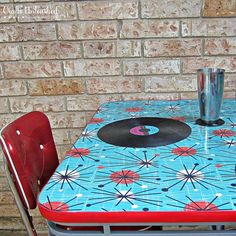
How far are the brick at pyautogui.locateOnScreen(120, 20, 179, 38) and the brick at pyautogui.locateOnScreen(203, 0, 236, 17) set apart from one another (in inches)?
6.1

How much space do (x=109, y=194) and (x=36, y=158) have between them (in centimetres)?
47

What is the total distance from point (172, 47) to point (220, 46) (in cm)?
23

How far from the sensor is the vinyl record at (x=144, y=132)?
0.95m

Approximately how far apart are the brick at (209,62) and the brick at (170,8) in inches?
8.4

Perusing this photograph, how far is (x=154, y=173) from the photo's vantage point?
746mm

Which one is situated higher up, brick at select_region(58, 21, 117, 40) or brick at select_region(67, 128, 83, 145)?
brick at select_region(58, 21, 117, 40)

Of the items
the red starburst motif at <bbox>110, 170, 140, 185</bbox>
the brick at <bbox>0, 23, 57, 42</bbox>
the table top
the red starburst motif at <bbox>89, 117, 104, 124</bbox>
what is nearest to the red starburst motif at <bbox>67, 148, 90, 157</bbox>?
the table top

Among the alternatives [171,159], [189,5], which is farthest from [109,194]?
[189,5]

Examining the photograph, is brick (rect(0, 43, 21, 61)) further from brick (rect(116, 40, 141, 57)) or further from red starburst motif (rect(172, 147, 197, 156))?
Result: red starburst motif (rect(172, 147, 197, 156))

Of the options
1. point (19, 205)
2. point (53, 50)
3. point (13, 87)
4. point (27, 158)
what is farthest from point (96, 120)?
point (13, 87)

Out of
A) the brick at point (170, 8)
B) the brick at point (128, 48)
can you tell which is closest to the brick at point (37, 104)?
the brick at point (128, 48)

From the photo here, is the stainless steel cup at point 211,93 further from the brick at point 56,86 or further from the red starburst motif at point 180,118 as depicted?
the brick at point 56,86

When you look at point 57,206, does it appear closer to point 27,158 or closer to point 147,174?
point 147,174

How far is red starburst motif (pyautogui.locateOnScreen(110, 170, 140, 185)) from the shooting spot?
2.34 ft
